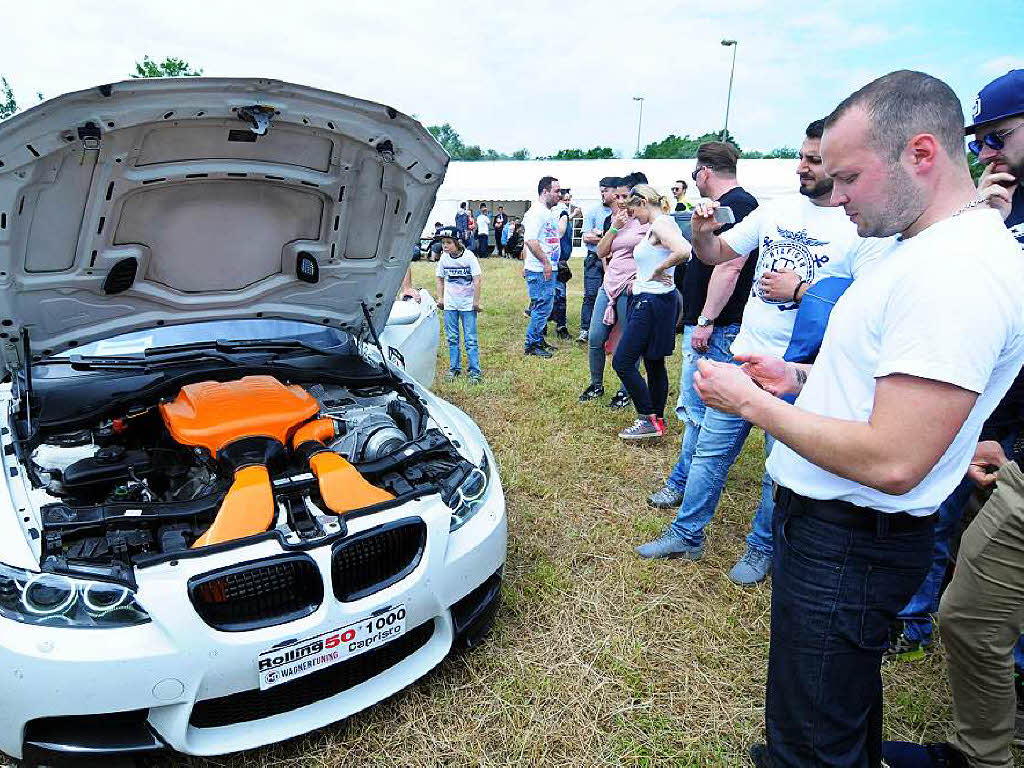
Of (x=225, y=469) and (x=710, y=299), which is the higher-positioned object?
(x=710, y=299)

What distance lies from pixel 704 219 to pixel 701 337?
904 mm

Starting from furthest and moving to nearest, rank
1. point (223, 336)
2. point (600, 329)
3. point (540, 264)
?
1. point (540, 264)
2. point (600, 329)
3. point (223, 336)

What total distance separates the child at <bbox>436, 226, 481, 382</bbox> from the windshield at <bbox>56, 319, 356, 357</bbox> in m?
2.41

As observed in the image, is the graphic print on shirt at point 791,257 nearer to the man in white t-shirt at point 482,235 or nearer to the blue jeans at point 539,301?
the blue jeans at point 539,301

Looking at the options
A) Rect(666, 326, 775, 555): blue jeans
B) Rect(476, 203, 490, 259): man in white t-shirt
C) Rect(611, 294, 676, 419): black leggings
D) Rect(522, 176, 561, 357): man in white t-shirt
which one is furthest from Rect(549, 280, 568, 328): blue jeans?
Rect(476, 203, 490, 259): man in white t-shirt

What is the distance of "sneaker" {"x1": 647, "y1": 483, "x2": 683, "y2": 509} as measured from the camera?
11.4ft

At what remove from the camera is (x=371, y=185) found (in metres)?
Answer: 2.75

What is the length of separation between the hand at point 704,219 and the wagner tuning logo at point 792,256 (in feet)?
0.89

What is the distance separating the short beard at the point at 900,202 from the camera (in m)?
1.14

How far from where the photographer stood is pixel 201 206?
8.32ft

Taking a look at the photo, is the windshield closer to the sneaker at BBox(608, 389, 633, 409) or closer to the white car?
the white car

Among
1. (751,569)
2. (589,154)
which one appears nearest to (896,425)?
(751,569)

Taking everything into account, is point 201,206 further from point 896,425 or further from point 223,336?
point 896,425

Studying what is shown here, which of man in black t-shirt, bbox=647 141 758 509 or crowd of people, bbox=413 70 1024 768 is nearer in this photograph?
crowd of people, bbox=413 70 1024 768
